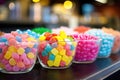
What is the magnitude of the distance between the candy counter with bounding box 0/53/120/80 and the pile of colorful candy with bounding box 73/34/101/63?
40 mm

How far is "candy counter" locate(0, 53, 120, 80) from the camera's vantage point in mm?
966

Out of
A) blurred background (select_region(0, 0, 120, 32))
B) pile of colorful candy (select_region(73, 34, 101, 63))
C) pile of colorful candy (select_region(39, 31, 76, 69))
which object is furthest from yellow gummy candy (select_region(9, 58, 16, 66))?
blurred background (select_region(0, 0, 120, 32))

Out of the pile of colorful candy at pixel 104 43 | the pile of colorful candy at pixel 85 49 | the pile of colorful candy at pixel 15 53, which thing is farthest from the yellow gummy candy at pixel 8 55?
the pile of colorful candy at pixel 104 43

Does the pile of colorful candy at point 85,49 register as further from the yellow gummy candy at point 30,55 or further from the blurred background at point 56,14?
the blurred background at point 56,14

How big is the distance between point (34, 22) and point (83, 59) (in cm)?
385

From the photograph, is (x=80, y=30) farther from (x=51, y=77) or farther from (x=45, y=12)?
(x=45, y=12)

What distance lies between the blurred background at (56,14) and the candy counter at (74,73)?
260 cm

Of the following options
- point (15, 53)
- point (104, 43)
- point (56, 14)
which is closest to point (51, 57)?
point (15, 53)

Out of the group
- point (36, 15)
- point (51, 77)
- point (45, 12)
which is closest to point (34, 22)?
point (36, 15)

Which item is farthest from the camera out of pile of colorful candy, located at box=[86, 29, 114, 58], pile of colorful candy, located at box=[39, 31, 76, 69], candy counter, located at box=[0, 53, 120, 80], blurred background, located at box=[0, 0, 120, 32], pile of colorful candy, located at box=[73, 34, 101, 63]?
blurred background, located at box=[0, 0, 120, 32]

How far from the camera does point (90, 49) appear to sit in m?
1.32

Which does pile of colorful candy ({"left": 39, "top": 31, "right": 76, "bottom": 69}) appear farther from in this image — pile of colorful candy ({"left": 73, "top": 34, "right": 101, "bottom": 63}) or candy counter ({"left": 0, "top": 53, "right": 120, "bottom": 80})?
pile of colorful candy ({"left": 73, "top": 34, "right": 101, "bottom": 63})

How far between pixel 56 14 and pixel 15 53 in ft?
17.1

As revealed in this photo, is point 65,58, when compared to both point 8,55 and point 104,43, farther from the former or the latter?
point 104,43
